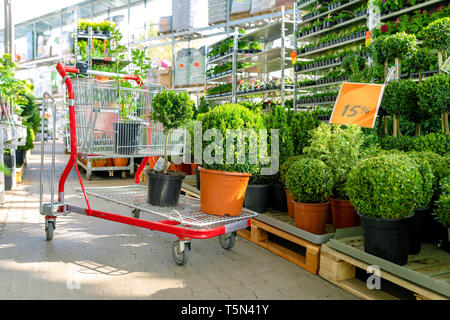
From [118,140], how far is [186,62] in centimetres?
761

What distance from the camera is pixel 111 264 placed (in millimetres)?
2734

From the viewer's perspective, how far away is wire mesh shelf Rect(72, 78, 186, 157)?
3291 millimetres

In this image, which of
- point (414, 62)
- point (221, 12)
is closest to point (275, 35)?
point (221, 12)

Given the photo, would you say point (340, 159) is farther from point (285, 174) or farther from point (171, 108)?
point (171, 108)

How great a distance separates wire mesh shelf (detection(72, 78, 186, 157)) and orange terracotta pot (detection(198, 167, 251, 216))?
2.63 feet

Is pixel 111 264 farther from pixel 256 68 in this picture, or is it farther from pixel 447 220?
pixel 256 68

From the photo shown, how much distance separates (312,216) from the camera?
2727 millimetres

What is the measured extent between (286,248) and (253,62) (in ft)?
20.2

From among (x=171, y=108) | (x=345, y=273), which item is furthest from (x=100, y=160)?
(x=345, y=273)

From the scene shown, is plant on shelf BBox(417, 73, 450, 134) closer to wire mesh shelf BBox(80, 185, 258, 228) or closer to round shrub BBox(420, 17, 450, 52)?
round shrub BBox(420, 17, 450, 52)

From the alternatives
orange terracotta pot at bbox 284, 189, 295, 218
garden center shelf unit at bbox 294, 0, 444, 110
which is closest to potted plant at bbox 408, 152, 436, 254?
orange terracotta pot at bbox 284, 189, 295, 218

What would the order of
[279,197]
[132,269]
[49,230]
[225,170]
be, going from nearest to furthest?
[132,269], [225,170], [49,230], [279,197]

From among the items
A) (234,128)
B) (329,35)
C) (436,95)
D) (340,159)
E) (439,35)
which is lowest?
(340,159)

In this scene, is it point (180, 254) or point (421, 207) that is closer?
point (421, 207)
